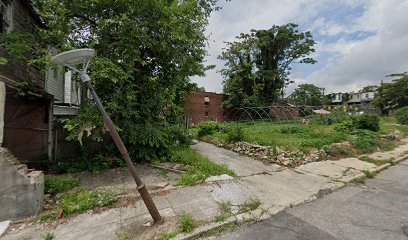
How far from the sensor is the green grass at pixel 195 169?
5.50 meters

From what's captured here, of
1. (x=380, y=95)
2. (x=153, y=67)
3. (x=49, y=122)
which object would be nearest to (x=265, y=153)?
(x=153, y=67)

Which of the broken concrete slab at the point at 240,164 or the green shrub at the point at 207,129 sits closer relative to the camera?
the broken concrete slab at the point at 240,164

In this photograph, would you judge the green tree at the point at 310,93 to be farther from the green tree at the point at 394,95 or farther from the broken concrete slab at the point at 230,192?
the broken concrete slab at the point at 230,192

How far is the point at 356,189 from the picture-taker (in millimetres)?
5359

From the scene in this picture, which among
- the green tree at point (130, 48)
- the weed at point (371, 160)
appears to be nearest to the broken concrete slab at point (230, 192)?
the green tree at point (130, 48)

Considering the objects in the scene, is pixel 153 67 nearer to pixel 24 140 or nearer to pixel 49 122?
pixel 49 122

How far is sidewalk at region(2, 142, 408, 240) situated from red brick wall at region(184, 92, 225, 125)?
54.5ft

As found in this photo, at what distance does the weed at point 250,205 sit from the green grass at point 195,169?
1553 millimetres

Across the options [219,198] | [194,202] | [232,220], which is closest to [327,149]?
[219,198]

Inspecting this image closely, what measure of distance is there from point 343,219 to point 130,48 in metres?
6.75

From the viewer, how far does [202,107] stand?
981 inches

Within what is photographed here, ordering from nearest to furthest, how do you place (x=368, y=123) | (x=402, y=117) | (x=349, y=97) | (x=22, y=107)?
1. (x=22, y=107)
2. (x=368, y=123)
3. (x=402, y=117)
4. (x=349, y=97)

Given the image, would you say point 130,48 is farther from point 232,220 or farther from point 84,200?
point 232,220

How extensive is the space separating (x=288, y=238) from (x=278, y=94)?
26348 mm
